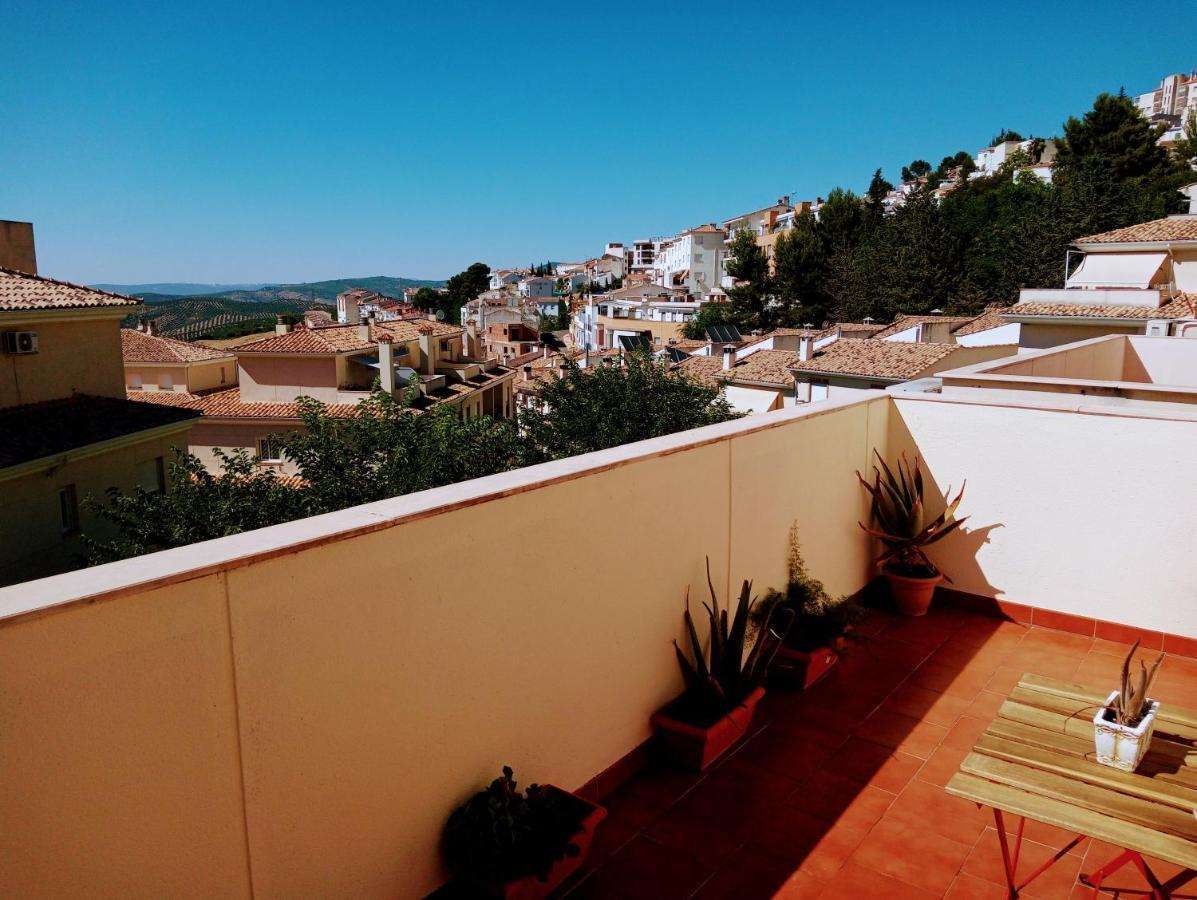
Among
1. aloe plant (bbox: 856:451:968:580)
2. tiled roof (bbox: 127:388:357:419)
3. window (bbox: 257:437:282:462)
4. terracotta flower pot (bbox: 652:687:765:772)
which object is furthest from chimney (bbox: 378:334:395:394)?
terracotta flower pot (bbox: 652:687:765:772)

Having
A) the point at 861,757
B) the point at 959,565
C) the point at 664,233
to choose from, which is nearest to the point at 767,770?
the point at 861,757

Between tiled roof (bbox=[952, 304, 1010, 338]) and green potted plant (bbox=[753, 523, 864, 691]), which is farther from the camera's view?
tiled roof (bbox=[952, 304, 1010, 338])

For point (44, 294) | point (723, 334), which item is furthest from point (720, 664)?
point (723, 334)

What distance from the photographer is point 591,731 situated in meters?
2.93

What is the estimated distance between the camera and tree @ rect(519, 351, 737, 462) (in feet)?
57.6

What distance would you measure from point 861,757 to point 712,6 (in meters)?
45.1

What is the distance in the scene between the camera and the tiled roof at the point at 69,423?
16594 mm

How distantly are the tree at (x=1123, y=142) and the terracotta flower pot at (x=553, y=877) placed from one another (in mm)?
51566

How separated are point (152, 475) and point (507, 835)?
21.4 m

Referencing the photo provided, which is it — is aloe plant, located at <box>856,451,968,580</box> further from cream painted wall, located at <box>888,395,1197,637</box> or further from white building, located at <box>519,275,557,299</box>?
white building, located at <box>519,275,557,299</box>

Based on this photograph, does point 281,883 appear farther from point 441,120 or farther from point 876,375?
point 441,120

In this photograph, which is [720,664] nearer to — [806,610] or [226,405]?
[806,610]

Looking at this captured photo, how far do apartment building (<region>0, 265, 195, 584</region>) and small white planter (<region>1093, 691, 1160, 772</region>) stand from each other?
58.4ft

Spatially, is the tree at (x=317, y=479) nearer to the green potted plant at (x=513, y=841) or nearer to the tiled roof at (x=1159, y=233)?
the green potted plant at (x=513, y=841)
